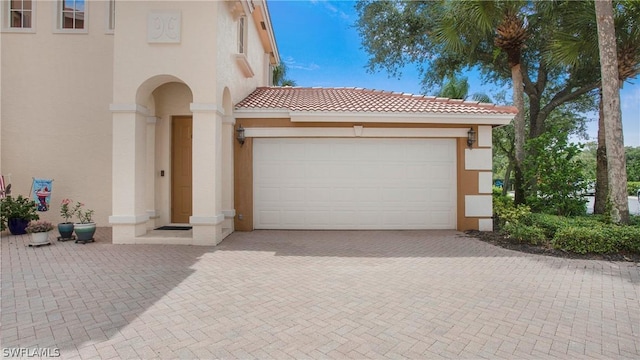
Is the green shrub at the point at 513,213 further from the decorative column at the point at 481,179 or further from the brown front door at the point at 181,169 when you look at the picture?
the brown front door at the point at 181,169

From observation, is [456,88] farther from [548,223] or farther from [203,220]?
[203,220]

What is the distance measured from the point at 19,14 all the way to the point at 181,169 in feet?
22.5

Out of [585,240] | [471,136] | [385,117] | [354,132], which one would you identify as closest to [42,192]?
[354,132]

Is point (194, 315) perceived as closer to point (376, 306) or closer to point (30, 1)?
point (376, 306)

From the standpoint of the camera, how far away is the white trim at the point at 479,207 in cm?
941

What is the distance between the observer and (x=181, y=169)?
935 cm

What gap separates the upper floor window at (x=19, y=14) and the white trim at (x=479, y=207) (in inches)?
550

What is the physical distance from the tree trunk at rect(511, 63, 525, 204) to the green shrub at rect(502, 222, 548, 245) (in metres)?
3.00

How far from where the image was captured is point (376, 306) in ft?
13.6

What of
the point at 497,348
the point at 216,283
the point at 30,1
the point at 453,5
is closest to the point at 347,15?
the point at 453,5

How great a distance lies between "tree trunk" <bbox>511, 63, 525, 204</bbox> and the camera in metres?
11.0

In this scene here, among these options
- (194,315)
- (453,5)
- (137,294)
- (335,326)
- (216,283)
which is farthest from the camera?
(453,5)

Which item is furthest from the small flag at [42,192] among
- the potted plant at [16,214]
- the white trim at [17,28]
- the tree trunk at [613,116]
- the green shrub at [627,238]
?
the tree trunk at [613,116]

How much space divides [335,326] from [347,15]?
1864 cm
